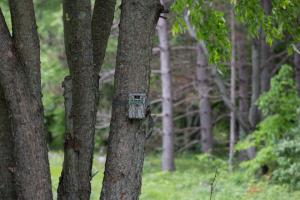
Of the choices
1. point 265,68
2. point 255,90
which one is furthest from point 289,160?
point 265,68

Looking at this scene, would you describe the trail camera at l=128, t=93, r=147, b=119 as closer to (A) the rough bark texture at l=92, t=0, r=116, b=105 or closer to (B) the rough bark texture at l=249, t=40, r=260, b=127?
(A) the rough bark texture at l=92, t=0, r=116, b=105

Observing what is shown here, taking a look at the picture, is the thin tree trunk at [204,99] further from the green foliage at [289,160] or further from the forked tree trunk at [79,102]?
the forked tree trunk at [79,102]

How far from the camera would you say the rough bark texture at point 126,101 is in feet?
14.7

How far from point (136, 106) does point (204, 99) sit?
687 inches

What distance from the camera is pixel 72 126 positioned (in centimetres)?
463

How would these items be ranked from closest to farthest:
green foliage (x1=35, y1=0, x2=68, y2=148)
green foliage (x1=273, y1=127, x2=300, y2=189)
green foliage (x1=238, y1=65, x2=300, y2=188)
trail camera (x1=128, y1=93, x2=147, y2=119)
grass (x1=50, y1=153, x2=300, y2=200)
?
1. trail camera (x1=128, y1=93, x2=147, y2=119)
2. grass (x1=50, y1=153, x2=300, y2=200)
3. green foliage (x1=273, y1=127, x2=300, y2=189)
4. green foliage (x1=238, y1=65, x2=300, y2=188)
5. green foliage (x1=35, y1=0, x2=68, y2=148)

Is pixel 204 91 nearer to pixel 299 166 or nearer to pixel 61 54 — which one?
pixel 61 54

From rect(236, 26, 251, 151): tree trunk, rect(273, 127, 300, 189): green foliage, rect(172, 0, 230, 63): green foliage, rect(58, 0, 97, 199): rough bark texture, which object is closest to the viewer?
rect(58, 0, 97, 199): rough bark texture

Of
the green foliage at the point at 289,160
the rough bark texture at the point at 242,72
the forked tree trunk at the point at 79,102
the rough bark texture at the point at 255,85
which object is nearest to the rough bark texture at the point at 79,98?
the forked tree trunk at the point at 79,102

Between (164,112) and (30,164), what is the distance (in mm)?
15303

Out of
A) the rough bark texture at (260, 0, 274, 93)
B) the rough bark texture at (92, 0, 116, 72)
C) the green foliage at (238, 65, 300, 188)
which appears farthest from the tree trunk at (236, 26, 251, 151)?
the rough bark texture at (92, 0, 116, 72)

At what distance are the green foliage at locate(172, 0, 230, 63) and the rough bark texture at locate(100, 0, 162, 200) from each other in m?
1.63

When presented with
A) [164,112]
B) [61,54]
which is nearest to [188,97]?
[164,112]

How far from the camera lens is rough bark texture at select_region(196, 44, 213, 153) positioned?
2125 centimetres
